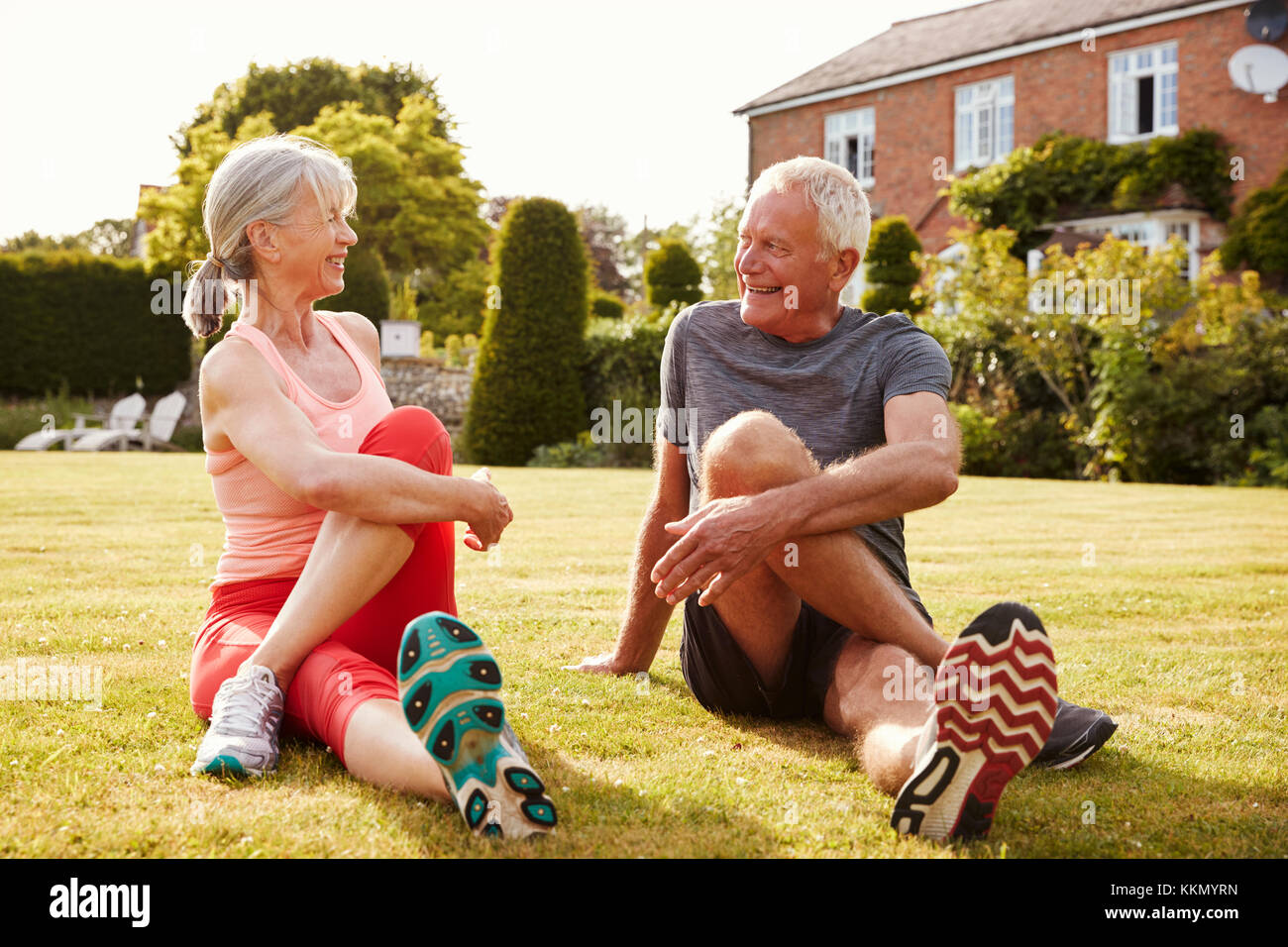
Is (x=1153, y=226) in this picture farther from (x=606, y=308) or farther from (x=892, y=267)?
(x=606, y=308)

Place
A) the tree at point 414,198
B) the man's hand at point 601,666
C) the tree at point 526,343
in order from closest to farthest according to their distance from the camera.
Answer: the man's hand at point 601,666
the tree at point 526,343
the tree at point 414,198

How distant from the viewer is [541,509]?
977 centimetres

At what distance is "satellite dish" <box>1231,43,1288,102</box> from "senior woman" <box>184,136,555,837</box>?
23172mm

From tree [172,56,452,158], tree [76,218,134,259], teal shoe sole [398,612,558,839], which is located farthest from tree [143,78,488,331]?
tree [76,218,134,259]

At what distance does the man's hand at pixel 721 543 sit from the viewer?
245cm

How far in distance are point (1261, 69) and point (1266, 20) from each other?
88cm

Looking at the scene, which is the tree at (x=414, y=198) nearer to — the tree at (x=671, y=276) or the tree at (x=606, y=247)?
the tree at (x=606, y=247)

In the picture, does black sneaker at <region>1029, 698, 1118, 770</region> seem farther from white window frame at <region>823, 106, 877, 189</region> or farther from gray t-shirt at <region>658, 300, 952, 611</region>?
white window frame at <region>823, 106, 877, 189</region>

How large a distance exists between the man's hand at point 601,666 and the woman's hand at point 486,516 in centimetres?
103

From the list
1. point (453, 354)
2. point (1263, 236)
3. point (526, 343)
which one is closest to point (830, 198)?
point (526, 343)

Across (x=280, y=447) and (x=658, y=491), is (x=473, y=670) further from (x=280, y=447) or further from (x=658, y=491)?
(x=658, y=491)

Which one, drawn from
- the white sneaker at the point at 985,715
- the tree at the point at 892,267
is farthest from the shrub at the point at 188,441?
the white sneaker at the point at 985,715

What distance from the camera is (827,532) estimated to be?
251 cm

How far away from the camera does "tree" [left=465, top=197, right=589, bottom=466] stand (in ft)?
58.5
